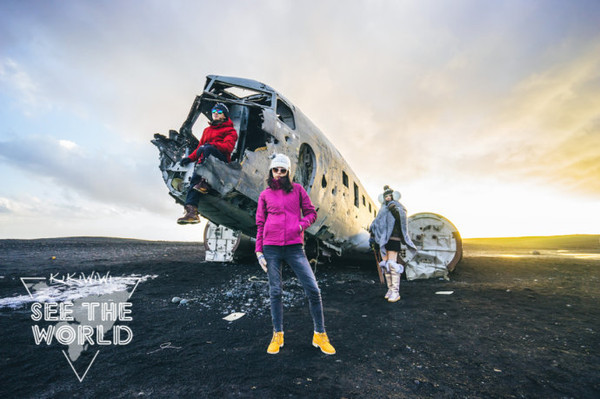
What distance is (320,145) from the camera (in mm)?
6770

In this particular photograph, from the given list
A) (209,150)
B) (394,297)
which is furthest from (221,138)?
(394,297)

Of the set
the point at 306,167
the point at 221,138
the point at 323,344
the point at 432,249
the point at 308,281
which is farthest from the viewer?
the point at 432,249

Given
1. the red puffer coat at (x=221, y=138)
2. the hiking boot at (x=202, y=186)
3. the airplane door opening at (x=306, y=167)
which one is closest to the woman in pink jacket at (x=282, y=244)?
the hiking boot at (x=202, y=186)

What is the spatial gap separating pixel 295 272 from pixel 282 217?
647mm

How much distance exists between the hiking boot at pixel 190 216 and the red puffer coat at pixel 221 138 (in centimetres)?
84

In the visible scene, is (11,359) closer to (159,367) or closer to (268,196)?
(159,367)

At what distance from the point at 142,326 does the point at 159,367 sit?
5.09ft

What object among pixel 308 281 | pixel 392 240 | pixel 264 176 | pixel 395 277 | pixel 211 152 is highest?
pixel 211 152

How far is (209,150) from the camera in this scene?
420cm

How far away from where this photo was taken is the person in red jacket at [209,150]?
4.16 meters

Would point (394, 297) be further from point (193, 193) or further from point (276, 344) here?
point (193, 193)

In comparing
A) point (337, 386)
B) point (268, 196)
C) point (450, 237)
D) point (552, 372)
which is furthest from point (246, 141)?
point (450, 237)

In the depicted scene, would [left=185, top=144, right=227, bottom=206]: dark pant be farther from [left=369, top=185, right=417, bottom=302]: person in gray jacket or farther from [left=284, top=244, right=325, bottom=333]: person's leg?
[left=369, top=185, right=417, bottom=302]: person in gray jacket

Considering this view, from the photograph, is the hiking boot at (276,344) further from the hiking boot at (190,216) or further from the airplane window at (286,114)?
the airplane window at (286,114)
